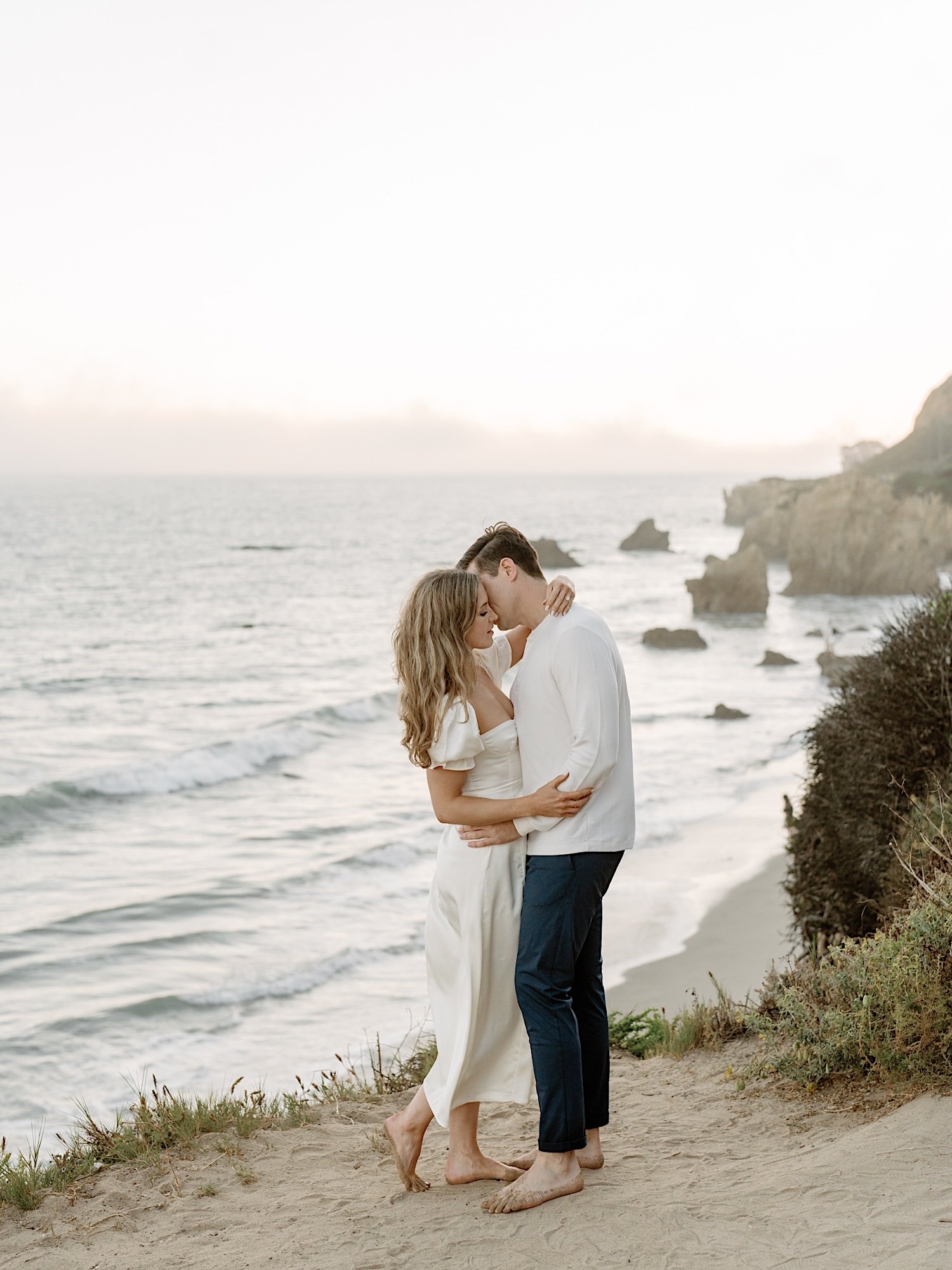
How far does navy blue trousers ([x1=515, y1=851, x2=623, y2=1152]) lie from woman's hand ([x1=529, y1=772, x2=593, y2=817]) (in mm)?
186

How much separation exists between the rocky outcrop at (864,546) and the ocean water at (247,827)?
2.65 meters

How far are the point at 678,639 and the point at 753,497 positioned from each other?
67.2 meters

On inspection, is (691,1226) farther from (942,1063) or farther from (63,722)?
(63,722)

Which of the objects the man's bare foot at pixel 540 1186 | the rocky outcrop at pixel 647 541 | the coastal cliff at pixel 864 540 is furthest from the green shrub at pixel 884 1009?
the rocky outcrop at pixel 647 541

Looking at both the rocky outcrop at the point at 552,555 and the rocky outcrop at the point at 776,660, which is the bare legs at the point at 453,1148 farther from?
the rocky outcrop at the point at 552,555

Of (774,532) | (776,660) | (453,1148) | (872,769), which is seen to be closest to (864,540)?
(774,532)

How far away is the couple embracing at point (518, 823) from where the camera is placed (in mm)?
3932

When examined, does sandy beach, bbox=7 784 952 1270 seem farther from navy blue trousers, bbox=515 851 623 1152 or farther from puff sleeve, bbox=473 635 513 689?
puff sleeve, bbox=473 635 513 689

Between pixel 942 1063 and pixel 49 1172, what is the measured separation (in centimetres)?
397

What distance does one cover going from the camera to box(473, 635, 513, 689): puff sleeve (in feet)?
13.9

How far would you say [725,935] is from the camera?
10.7 metres

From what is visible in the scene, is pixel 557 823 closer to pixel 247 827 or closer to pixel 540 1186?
pixel 540 1186

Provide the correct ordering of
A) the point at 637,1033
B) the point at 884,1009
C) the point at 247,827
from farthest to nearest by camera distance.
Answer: the point at 247,827 < the point at 637,1033 < the point at 884,1009

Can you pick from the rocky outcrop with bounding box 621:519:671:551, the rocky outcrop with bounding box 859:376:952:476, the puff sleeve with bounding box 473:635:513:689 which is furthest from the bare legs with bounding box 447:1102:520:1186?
the rocky outcrop with bounding box 859:376:952:476
